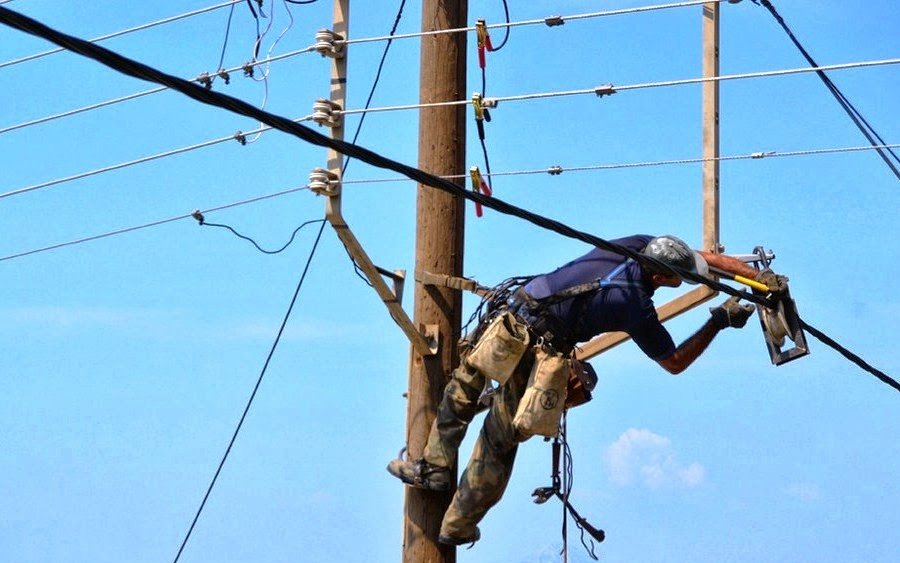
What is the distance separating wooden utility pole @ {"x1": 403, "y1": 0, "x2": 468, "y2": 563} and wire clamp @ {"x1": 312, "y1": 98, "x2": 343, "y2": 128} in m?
0.83

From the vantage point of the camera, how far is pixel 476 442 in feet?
29.7

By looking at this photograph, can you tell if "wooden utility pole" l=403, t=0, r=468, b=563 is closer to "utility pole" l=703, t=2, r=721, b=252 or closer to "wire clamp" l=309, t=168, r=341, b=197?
"wire clamp" l=309, t=168, r=341, b=197

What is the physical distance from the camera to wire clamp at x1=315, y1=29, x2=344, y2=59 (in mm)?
8930

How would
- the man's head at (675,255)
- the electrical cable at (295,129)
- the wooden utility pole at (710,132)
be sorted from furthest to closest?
1. the wooden utility pole at (710,132)
2. the man's head at (675,255)
3. the electrical cable at (295,129)

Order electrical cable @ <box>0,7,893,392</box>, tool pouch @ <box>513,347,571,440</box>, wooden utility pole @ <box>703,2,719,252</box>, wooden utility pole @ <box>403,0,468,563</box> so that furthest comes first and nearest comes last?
wooden utility pole @ <box>703,2,719,252</box> → wooden utility pole @ <box>403,0,468,563</box> → tool pouch @ <box>513,347,571,440</box> → electrical cable @ <box>0,7,893,392</box>

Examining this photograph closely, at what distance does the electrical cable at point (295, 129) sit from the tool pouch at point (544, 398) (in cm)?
101

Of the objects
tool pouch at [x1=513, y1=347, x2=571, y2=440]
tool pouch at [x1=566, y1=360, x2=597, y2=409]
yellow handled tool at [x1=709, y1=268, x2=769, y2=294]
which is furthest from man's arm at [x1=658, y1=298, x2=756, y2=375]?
tool pouch at [x1=513, y1=347, x2=571, y2=440]

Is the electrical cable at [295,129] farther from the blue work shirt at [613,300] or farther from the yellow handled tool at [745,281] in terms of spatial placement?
the blue work shirt at [613,300]

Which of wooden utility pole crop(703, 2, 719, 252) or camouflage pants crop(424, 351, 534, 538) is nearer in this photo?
camouflage pants crop(424, 351, 534, 538)

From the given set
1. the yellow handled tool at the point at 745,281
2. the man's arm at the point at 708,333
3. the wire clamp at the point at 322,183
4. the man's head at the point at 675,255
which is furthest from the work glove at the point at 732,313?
the wire clamp at the point at 322,183

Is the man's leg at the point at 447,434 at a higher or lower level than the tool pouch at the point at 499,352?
lower

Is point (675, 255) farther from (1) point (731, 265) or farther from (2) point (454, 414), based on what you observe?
(2) point (454, 414)

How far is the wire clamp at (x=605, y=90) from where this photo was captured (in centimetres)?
890

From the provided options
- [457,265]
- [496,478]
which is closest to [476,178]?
[457,265]
